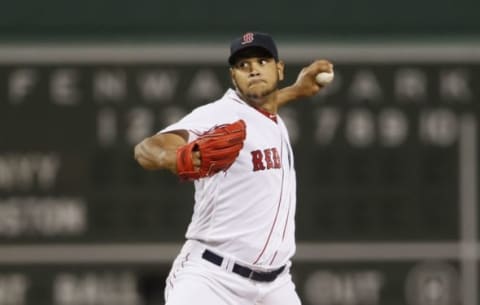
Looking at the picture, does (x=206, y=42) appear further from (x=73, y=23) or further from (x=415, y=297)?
(x=415, y=297)

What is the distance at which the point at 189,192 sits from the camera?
8.61 meters

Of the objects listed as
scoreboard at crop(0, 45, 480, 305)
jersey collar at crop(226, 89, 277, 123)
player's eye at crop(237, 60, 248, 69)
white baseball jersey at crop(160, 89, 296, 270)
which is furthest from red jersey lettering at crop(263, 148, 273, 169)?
scoreboard at crop(0, 45, 480, 305)

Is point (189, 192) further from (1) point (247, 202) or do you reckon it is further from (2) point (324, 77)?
(1) point (247, 202)

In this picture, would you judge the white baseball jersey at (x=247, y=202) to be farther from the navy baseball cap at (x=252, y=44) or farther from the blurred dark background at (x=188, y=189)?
the blurred dark background at (x=188, y=189)

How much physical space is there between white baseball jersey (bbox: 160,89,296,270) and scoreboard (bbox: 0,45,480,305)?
325 cm

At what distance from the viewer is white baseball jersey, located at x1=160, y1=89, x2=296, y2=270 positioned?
17.4ft

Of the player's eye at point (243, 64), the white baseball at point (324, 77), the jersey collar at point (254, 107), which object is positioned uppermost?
the player's eye at point (243, 64)

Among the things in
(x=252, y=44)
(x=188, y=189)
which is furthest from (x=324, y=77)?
(x=188, y=189)

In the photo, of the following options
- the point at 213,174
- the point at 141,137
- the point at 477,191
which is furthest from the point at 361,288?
the point at 213,174

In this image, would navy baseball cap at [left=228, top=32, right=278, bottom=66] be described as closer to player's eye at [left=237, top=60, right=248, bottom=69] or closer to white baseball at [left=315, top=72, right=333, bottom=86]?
player's eye at [left=237, top=60, right=248, bottom=69]

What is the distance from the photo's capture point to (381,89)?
8.69m

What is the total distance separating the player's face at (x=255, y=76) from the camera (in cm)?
532

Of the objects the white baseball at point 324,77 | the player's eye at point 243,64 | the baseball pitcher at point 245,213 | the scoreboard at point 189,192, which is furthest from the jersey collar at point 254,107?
the scoreboard at point 189,192

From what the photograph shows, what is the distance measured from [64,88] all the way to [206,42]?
88cm
